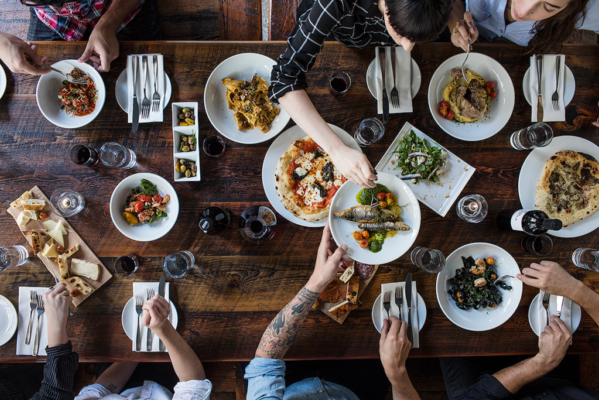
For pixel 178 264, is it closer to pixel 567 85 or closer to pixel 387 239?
pixel 387 239

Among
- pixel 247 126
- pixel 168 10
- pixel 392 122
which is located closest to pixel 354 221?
pixel 392 122

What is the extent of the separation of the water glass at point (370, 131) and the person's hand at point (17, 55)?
Result: 83.0 inches

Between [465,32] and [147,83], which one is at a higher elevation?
[465,32]

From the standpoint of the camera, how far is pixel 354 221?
211 centimetres

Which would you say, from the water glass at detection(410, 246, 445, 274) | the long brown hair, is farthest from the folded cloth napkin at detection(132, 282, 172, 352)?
the long brown hair

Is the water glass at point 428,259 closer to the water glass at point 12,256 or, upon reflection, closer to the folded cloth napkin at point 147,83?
the folded cloth napkin at point 147,83

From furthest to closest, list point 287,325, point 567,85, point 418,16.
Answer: point 567,85
point 287,325
point 418,16

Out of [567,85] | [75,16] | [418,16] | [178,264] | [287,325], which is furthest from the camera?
[75,16]

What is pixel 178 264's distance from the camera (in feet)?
7.09

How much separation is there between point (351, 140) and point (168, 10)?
7.23ft

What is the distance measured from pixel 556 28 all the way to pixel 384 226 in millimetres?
1668

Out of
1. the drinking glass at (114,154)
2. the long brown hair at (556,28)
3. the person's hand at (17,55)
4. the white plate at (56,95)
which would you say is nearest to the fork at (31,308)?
the drinking glass at (114,154)

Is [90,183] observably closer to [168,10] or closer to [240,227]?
[240,227]

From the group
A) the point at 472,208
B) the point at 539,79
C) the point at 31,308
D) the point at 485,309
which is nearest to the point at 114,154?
the point at 31,308
